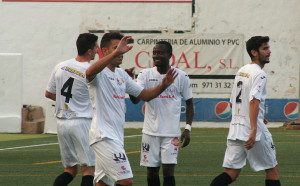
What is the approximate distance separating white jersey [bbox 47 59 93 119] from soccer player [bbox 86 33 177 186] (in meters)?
1.60

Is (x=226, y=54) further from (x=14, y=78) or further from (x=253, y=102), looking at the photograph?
(x=253, y=102)

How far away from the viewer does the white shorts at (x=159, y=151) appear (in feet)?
38.6

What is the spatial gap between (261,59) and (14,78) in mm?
19462

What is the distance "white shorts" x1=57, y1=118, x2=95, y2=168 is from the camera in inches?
438

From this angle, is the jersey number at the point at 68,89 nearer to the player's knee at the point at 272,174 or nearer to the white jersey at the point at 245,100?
the white jersey at the point at 245,100

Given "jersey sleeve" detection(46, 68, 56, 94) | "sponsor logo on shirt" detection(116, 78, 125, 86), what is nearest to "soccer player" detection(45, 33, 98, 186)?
"jersey sleeve" detection(46, 68, 56, 94)

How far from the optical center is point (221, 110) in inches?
1252

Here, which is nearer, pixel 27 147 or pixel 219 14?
pixel 27 147

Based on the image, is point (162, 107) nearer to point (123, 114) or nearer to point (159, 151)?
point (159, 151)

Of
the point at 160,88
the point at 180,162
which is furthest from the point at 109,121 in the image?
the point at 180,162

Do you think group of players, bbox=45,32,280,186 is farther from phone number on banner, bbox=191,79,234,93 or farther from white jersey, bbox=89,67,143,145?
phone number on banner, bbox=191,79,234,93

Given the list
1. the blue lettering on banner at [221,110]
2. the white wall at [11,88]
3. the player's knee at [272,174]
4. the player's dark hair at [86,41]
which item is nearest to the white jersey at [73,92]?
the player's dark hair at [86,41]

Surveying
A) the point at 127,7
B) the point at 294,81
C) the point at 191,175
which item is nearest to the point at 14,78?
the point at 127,7

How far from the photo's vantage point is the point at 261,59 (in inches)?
427
